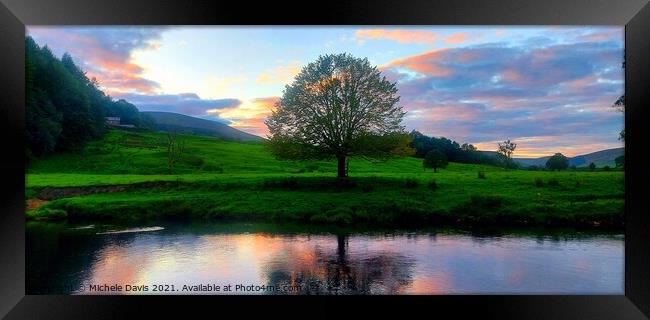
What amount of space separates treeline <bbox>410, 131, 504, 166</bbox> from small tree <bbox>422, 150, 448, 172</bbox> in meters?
0.11

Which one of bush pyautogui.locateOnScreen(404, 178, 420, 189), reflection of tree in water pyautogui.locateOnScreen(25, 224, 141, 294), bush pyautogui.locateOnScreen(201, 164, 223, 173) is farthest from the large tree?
reflection of tree in water pyautogui.locateOnScreen(25, 224, 141, 294)

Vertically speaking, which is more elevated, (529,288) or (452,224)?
(452,224)

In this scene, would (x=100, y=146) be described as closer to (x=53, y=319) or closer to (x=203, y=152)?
(x=203, y=152)

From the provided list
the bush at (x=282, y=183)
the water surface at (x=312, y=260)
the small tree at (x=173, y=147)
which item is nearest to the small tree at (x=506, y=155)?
the water surface at (x=312, y=260)

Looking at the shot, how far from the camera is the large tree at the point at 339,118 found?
11.3 m

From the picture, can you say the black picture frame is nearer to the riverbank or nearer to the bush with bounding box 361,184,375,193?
the riverbank

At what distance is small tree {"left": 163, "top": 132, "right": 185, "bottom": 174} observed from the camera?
37.7ft

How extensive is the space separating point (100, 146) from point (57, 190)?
1.77 meters

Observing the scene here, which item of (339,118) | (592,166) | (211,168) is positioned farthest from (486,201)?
(211,168)

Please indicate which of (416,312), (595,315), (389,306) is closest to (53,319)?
(389,306)

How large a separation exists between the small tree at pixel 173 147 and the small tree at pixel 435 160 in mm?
7333

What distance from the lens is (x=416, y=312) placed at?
767 cm

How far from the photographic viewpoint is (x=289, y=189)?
Result: 1205 cm

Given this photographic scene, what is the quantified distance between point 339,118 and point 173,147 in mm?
5159
